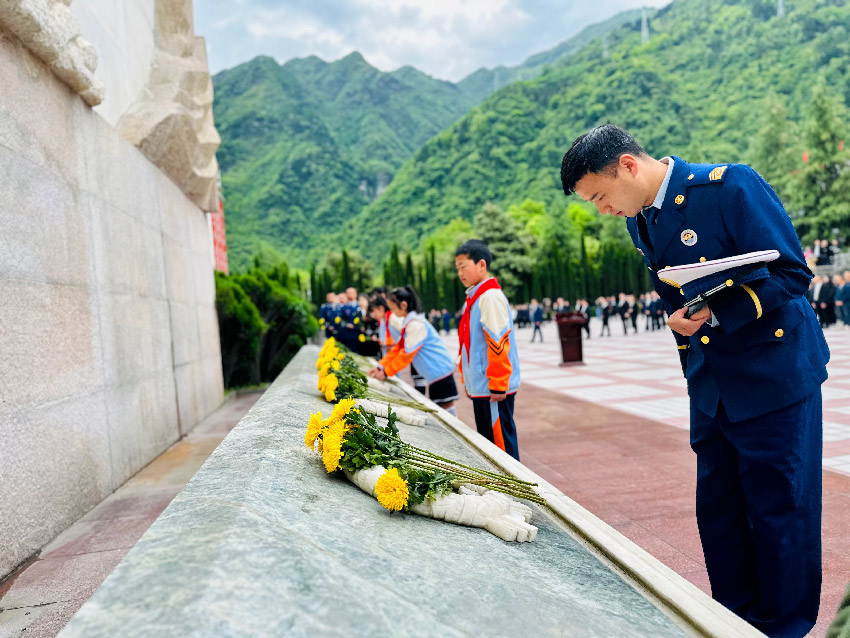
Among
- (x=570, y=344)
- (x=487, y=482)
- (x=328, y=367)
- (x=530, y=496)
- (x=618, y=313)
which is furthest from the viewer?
(x=618, y=313)

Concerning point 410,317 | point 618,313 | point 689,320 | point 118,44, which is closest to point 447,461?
point 689,320

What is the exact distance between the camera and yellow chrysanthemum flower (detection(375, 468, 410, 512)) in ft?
5.94

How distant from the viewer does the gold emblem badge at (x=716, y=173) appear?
79.1 inches

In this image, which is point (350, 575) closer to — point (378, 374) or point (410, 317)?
point (410, 317)

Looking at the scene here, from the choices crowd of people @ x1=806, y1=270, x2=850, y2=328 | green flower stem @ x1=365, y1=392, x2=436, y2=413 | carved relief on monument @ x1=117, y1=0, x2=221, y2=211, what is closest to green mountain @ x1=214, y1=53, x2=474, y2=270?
crowd of people @ x1=806, y1=270, x2=850, y2=328

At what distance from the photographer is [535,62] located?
152625mm

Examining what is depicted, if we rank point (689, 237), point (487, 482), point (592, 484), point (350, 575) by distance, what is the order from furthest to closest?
point (592, 484) < point (487, 482) < point (689, 237) < point (350, 575)

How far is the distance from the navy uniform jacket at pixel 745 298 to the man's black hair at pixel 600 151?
0.67 ft

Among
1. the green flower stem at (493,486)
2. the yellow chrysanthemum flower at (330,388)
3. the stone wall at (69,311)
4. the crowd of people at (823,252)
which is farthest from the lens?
the crowd of people at (823,252)

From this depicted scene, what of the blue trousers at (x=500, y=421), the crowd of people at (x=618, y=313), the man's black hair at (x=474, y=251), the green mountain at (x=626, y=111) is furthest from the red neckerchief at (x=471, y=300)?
the green mountain at (x=626, y=111)

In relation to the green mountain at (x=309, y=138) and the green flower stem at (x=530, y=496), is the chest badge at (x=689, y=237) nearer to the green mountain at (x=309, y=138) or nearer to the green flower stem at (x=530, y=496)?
the green flower stem at (x=530, y=496)

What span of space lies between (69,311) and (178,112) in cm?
308

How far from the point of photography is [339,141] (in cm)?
10625

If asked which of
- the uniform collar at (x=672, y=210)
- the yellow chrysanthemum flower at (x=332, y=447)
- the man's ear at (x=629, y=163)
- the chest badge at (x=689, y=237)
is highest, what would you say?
the man's ear at (x=629, y=163)
